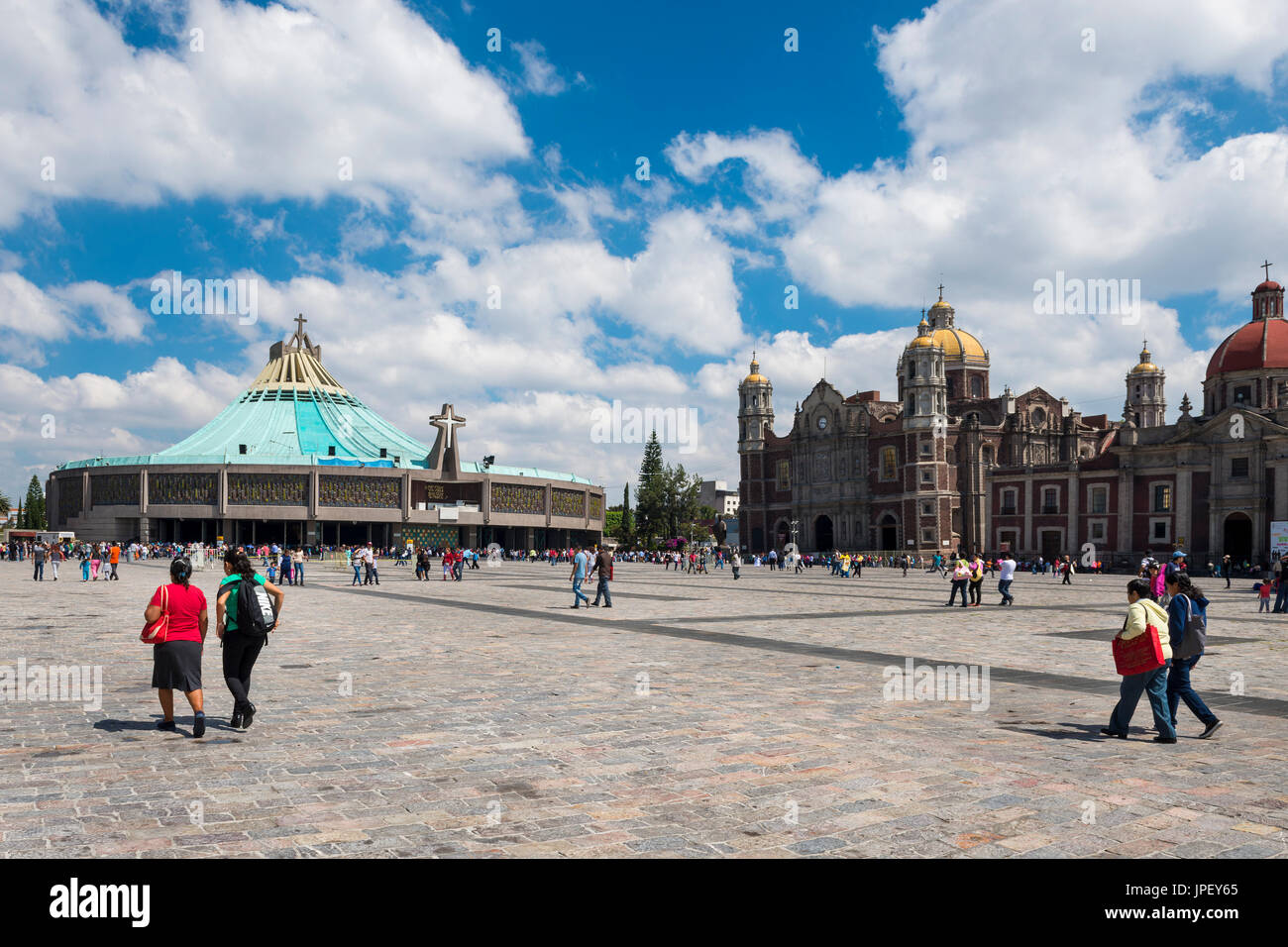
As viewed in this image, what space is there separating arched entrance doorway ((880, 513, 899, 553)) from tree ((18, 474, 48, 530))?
112691 millimetres

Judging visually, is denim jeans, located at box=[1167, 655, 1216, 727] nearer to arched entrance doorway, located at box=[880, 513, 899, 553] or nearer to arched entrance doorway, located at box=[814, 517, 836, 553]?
arched entrance doorway, located at box=[880, 513, 899, 553]

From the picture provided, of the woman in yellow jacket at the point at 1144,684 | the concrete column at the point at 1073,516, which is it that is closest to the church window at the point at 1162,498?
the concrete column at the point at 1073,516

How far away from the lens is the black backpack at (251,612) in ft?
28.3

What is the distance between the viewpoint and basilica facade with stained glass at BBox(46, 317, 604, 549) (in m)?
88.6

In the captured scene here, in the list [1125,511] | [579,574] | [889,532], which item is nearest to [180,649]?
[579,574]

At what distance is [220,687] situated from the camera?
11.3 m

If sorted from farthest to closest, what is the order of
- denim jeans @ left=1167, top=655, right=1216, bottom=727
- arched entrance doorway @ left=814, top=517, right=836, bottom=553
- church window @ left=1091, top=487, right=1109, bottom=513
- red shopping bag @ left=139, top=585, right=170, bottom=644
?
1. arched entrance doorway @ left=814, top=517, right=836, bottom=553
2. church window @ left=1091, top=487, right=1109, bottom=513
3. denim jeans @ left=1167, top=655, right=1216, bottom=727
4. red shopping bag @ left=139, top=585, right=170, bottom=644

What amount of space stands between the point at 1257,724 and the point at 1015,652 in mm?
6023

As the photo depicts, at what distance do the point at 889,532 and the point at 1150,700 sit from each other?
3116 inches

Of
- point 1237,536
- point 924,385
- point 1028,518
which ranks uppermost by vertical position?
point 924,385

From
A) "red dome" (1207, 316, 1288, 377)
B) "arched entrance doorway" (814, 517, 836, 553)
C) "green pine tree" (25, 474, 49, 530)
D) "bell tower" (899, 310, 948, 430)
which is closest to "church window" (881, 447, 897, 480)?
"bell tower" (899, 310, 948, 430)

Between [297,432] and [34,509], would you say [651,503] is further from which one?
[34,509]

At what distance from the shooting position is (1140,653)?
8.59 m

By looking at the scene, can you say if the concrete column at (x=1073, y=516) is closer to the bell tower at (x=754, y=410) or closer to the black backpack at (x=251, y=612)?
the bell tower at (x=754, y=410)
